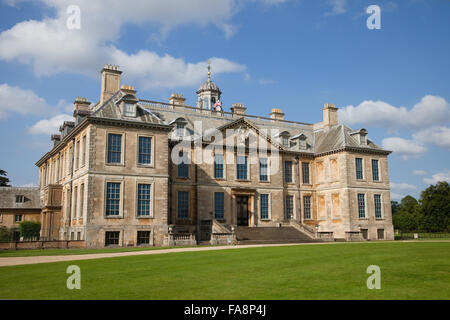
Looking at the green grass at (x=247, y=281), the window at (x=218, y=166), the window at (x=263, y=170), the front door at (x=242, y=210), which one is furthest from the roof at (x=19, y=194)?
the green grass at (x=247, y=281)

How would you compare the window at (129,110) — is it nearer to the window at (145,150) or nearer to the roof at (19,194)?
the window at (145,150)

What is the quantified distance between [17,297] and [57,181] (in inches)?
1371

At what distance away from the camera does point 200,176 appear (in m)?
38.9

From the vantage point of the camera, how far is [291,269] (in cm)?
1270

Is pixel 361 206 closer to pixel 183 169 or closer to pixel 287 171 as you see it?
pixel 287 171

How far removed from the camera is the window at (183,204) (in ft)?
124

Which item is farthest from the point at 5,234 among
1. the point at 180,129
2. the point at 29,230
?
the point at 180,129

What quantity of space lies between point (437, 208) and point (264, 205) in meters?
39.6

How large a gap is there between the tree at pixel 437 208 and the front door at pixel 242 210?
132 feet

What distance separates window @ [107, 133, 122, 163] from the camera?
3216 centimetres

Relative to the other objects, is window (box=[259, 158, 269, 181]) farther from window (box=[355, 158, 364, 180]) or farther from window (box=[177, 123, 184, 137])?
window (box=[355, 158, 364, 180])
